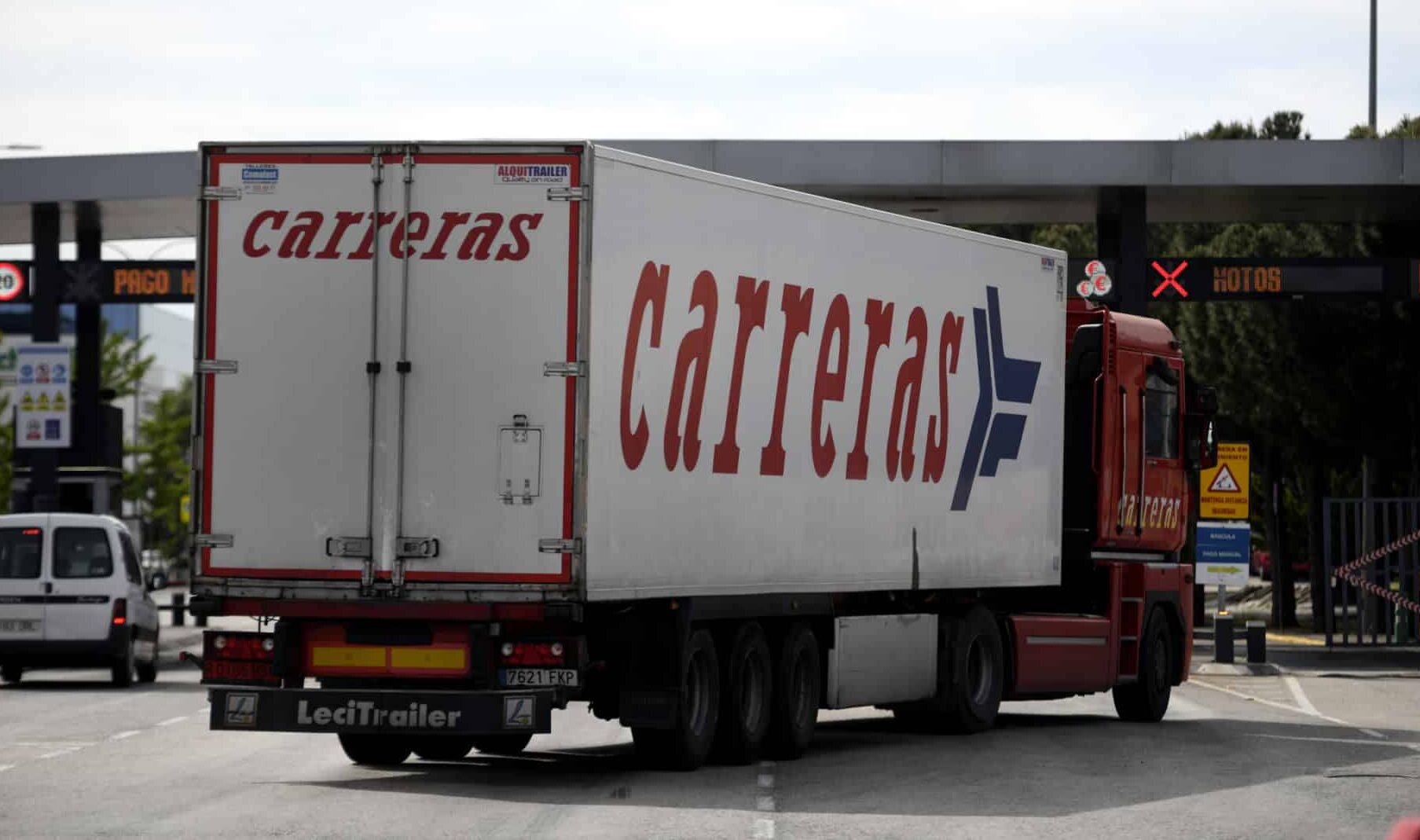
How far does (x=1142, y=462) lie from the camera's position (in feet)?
71.7

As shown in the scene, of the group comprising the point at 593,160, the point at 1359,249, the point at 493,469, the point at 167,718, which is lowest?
the point at 167,718

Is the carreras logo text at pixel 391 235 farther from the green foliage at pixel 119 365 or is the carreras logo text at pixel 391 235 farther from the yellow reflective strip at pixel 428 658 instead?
the green foliage at pixel 119 365

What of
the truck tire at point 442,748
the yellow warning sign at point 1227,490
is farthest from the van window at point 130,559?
the yellow warning sign at point 1227,490

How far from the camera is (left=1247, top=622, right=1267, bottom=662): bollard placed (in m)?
31.0

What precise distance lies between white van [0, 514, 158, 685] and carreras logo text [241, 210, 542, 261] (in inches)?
521

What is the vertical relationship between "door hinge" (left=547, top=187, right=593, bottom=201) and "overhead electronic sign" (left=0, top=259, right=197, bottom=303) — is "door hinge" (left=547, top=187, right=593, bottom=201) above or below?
below

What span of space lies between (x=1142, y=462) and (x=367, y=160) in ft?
31.1

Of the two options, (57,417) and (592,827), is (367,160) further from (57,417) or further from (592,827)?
(57,417)

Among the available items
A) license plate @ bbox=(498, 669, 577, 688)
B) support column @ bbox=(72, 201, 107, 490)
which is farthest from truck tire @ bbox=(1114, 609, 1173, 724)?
support column @ bbox=(72, 201, 107, 490)

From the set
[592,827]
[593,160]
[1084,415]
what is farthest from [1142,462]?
[592,827]

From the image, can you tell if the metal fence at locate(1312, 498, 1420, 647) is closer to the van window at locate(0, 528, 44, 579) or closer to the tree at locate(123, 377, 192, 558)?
the van window at locate(0, 528, 44, 579)

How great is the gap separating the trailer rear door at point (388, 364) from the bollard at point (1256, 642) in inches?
729

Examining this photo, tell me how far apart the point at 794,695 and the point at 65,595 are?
41.6 ft

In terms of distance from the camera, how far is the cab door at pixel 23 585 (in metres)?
27.0
